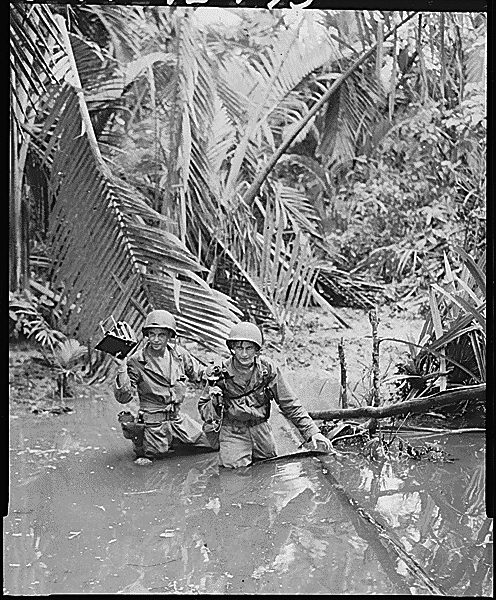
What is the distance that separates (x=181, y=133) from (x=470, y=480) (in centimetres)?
119

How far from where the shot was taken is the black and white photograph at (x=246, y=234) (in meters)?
2.26

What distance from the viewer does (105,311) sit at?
2.37 meters

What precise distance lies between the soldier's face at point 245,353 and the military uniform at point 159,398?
12cm

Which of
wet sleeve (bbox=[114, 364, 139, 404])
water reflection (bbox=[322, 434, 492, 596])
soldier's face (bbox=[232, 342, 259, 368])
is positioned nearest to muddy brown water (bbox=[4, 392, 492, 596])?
water reflection (bbox=[322, 434, 492, 596])

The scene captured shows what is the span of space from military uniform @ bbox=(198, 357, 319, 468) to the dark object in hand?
0.80ft

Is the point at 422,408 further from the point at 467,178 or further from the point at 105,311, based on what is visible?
the point at 105,311

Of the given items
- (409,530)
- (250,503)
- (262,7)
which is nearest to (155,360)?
(250,503)

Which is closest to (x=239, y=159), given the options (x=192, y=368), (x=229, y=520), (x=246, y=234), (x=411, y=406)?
(x=246, y=234)

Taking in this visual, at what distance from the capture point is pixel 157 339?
228 cm

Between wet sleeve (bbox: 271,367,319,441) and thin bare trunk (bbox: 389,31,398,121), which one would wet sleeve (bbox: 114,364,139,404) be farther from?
thin bare trunk (bbox: 389,31,398,121)

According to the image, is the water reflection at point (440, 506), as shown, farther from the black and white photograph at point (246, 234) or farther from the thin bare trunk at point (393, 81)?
the thin bare trunk at point (393, 81)

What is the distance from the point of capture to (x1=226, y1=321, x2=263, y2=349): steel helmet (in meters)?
2.26

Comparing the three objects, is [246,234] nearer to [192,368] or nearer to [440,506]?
[192,368]

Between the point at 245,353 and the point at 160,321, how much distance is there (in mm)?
245
